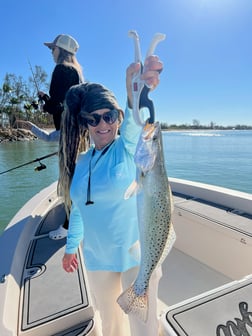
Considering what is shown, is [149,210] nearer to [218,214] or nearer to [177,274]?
[218,214]

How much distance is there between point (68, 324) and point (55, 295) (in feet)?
0.64

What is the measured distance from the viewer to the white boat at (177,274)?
42.1 inches

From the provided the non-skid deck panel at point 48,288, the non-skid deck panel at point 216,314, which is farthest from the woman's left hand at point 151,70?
the non-skid deck panel at point 48,288

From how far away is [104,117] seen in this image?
3.69 ft

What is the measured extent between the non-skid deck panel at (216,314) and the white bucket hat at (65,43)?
7.25 ft

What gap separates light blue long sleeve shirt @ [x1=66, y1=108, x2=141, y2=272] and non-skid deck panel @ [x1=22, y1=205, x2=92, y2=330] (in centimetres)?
36

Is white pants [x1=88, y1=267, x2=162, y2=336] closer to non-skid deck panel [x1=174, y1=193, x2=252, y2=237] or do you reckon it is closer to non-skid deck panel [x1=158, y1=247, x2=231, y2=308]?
non-skid deck panel [x1=158, y1=247, x2=231, y2=308]

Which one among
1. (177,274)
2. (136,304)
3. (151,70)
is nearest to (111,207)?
(136,304)

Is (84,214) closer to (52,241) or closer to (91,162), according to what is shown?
(91,162)

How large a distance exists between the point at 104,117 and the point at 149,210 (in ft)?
1.51

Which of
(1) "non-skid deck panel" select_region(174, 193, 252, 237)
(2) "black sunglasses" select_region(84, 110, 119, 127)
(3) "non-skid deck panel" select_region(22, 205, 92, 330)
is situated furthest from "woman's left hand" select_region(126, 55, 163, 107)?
(1) "non-skid deck panel" select_region(174, 193, 252, 237)

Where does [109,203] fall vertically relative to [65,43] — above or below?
below

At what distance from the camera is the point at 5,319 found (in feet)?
4.01

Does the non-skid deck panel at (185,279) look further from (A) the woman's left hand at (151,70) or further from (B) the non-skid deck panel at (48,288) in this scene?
(A) the woman's left hand at (151,70)
